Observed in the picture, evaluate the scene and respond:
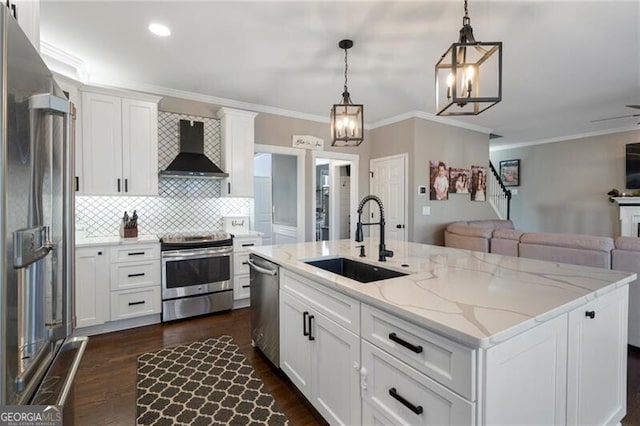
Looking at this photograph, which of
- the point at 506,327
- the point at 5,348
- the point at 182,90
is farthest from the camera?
the point at 182,90

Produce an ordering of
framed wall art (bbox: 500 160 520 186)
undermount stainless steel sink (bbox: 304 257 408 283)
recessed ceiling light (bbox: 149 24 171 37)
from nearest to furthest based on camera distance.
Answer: undermount stainless steel sink (bbox: 304 257 408 283)
recessed ceiling light (bbox: 149 24 171 37)
framed wall art (bbox: 500 160 520 186)

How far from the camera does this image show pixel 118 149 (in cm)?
338

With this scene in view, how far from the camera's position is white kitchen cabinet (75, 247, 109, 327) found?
118 inches

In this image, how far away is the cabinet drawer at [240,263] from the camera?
3830 millimetres

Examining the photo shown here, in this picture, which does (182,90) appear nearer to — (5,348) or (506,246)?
(5,348)

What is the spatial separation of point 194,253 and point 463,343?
3.17m

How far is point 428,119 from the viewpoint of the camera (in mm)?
4988

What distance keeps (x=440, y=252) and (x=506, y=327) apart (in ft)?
4.83

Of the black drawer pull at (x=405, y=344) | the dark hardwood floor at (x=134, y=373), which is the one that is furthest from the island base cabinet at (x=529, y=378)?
the dark hardwood floor at (x=134, y=373)

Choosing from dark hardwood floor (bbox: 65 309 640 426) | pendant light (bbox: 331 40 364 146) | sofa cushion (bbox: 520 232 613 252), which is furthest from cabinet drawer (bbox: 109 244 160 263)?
sofa cushion (bbox: 520 232 613 252)

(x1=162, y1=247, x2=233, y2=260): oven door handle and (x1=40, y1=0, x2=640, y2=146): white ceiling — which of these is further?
(x1=162, y1=247, x2=233, y2=260): oven door handle

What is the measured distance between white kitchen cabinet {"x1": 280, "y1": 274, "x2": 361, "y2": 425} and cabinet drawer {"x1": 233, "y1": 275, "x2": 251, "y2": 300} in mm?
1785

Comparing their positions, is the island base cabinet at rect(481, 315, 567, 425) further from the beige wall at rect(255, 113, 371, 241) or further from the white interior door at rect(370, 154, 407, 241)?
the beige wall at rect(255, 113, 371, 241)

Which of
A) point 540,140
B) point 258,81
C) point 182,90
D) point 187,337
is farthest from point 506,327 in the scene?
point 540,140
